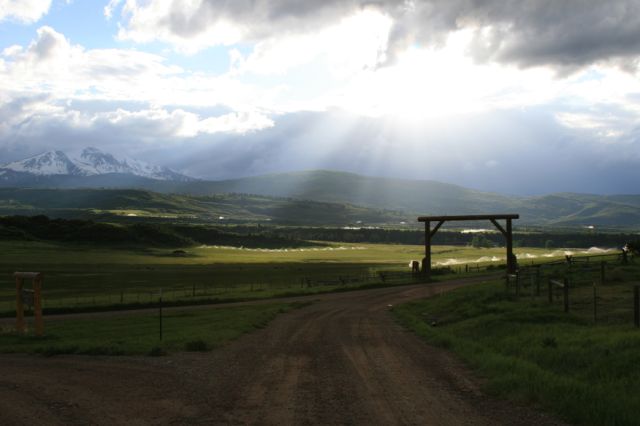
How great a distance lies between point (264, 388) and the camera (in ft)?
43.2

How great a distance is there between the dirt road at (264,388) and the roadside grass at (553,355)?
607 millimetres

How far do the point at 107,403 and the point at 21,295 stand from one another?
656 inches

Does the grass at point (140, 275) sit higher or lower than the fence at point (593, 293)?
lower

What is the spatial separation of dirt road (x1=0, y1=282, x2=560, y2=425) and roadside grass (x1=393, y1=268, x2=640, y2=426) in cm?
61

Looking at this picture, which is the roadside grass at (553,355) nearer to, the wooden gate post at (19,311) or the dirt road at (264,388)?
the dirt road at (264,388)

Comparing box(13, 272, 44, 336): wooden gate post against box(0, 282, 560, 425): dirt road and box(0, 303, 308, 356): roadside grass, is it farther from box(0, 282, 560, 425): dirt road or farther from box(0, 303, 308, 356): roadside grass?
box(0, 282, 560, 425): dirt road

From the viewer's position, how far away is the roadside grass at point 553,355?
10766mm

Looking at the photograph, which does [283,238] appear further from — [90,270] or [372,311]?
[372,311]

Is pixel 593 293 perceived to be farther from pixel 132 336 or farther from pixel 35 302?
pixel 35 302

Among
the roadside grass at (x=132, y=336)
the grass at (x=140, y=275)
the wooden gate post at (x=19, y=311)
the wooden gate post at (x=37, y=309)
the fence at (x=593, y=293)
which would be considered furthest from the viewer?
A: the grass at (x=140, y=275)

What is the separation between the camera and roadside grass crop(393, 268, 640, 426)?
10.8 meters

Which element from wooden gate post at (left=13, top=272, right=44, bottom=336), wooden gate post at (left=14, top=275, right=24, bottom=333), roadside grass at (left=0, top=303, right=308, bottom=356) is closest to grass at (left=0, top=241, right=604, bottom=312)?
roadside grass at (left=0, top=303, right=308, bottom=356)

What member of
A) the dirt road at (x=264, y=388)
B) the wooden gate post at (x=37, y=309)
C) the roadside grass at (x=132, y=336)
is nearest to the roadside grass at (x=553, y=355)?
the dirt road at (x=264, y=388)

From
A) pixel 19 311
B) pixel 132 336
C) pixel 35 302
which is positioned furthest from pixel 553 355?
pixel 19 311
